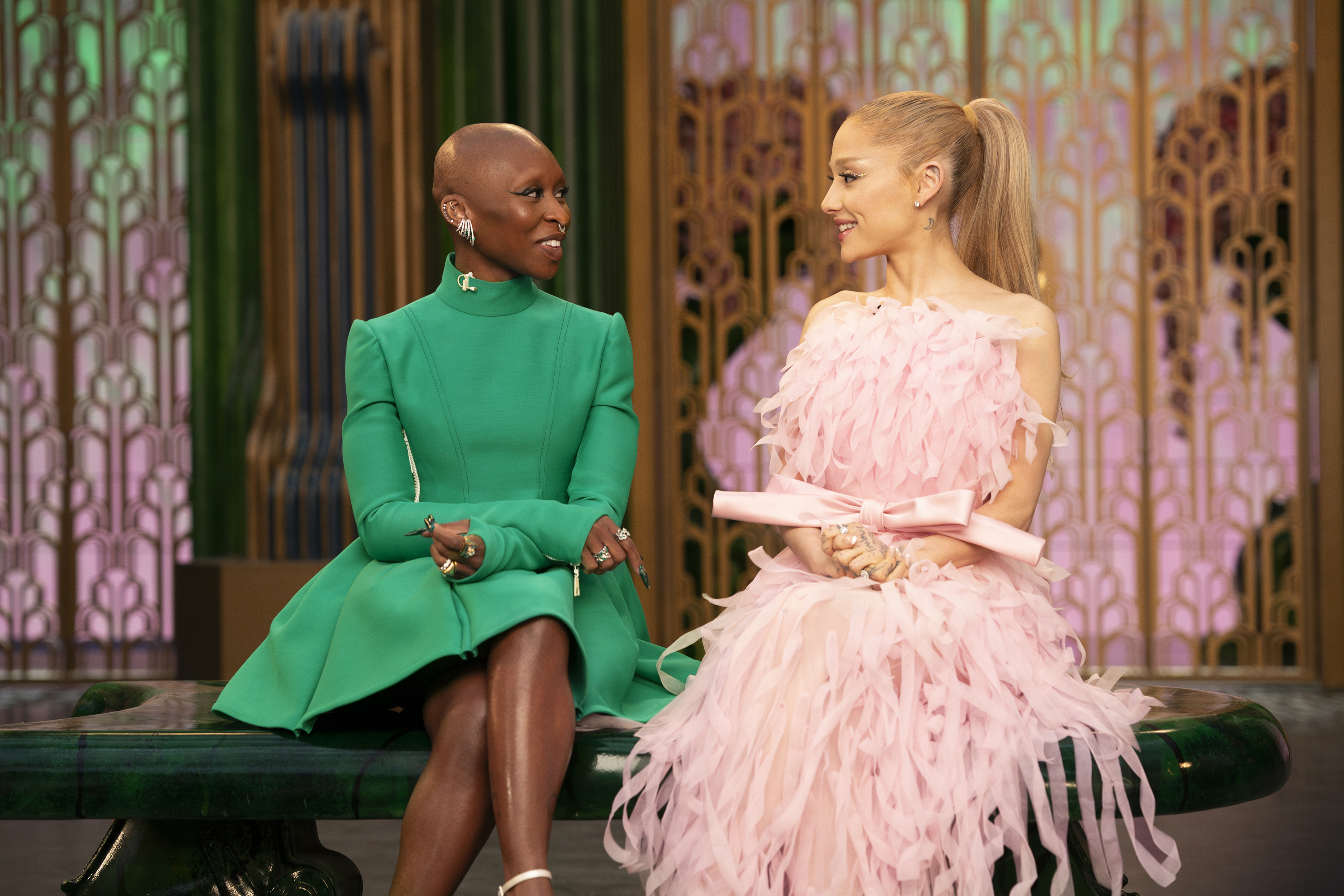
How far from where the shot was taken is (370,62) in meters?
4.66

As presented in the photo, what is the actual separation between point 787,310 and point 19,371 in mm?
3302

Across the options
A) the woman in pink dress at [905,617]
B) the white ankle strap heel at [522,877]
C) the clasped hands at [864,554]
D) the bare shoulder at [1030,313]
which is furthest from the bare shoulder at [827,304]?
the white ankle strap heel at [522,877]

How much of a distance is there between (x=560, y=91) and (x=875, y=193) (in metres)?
3.45

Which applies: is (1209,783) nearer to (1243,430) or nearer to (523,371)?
(523,371)

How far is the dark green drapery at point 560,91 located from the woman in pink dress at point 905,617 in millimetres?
3177

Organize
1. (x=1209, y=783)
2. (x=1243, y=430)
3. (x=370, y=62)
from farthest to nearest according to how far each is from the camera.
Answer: (x=1243, y=430) → (x=370, y=62) → (x=1209, y=783)

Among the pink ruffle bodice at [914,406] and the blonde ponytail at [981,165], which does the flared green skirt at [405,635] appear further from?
the blonde ponytail at [981,165]

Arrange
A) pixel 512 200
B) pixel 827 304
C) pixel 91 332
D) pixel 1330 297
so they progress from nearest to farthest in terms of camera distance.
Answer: pixel 512 200, pixel 827 304, pixel 1330 297, pixel 91 332

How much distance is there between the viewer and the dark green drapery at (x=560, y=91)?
16.6 ft

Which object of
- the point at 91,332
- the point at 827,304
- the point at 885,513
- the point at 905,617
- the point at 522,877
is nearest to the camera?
the point at 522,877

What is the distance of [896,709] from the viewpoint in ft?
5.28

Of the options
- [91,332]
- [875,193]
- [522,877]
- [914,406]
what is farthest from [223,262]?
[522,877]

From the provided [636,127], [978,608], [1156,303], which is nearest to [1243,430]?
[1156,303]

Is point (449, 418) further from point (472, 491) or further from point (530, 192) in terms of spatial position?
point (530, 192)
